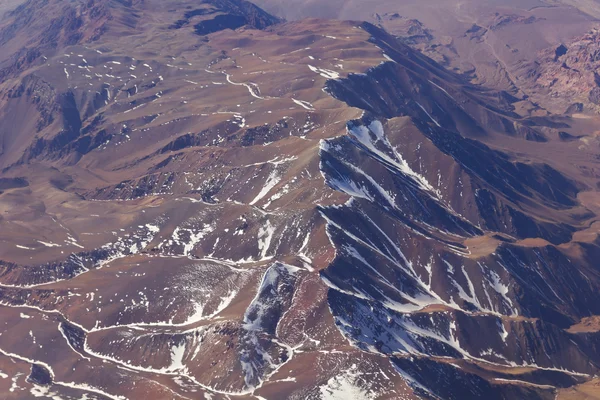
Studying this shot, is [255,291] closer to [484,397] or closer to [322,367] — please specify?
[322,367]

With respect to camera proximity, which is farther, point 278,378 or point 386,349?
point 386,349

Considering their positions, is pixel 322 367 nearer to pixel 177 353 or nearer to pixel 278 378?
pixel 278 378

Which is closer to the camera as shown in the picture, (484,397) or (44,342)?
(484,397)

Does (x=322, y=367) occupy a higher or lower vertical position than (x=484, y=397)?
higher

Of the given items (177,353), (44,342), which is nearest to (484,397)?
(177,353)

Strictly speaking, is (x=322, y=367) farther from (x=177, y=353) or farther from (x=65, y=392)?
(x=65, y=392)

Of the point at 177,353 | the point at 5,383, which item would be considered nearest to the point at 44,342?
the point at 5,383

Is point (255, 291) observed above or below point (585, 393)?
above
